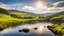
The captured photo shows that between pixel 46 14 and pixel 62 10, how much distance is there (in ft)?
1.86

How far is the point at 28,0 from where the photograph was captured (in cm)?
491

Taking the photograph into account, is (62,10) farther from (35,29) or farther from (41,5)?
(35,29)

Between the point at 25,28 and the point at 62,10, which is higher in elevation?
the point at 62,10

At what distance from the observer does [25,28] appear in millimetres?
4688

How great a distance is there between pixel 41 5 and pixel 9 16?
116cm

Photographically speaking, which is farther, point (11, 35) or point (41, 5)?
point (41, 5)

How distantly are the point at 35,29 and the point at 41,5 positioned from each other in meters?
0.86

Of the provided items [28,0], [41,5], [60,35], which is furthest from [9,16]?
[60,35]

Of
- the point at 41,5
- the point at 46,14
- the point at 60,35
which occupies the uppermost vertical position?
the point at 41,5

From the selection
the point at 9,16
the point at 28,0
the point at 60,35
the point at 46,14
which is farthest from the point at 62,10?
the point at 9,16

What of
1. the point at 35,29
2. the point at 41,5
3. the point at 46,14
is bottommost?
the point at 35,29

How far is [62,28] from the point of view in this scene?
464 cm

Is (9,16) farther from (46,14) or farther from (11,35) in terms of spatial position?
(46,14)

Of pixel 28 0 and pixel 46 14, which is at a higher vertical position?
pixel 28 0
